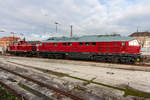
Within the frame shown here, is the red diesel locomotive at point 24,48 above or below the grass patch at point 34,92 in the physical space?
above

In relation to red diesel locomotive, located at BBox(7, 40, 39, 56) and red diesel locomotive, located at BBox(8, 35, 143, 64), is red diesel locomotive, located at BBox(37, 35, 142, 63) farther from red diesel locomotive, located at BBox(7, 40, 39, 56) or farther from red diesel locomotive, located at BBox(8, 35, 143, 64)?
red diesel locomotive, located at BBox(7, 40, 39, 56)

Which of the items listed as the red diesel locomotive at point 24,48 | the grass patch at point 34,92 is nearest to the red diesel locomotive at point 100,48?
the red diesel locomotive at point 24,48

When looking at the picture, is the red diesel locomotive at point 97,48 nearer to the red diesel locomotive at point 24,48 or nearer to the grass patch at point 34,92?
the red diesel locomotive at point 24,48

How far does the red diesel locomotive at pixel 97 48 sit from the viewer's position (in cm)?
1178

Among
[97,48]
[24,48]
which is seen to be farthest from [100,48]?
[24,48]

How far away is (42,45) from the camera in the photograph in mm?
18562

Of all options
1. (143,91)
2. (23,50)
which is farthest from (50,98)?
(23,50)

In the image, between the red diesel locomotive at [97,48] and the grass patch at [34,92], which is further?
the red diesel locomotive at [97,48]

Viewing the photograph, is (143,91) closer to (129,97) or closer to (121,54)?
(129,97)

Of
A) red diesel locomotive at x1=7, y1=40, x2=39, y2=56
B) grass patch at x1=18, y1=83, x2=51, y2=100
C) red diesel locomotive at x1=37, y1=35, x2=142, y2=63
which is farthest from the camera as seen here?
red diesel locomotive at x1=7, y1=40, x2=39, y2=56

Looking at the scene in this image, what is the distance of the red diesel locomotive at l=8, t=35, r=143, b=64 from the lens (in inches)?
464

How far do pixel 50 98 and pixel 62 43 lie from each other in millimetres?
12308

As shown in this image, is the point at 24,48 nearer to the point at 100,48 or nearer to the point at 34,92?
the point at 100,48

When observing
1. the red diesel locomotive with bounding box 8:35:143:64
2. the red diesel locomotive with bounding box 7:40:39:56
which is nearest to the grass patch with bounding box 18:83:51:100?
the red diesel locomotive with bounding box 8:35:143:64
